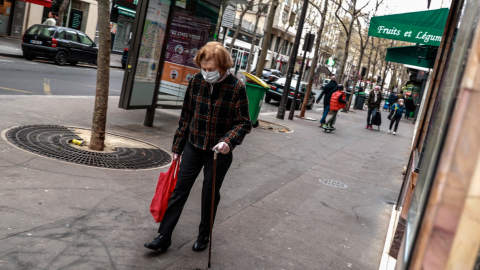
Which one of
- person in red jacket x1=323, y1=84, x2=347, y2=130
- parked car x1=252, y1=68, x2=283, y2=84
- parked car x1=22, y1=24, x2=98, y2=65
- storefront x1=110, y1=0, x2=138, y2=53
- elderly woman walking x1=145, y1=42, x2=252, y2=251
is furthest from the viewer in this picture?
storefront x1=110, y1=0, x2=138, y2=53

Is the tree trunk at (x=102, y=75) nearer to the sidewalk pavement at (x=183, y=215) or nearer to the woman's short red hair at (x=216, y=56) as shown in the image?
the sidewalk pavement at (x=183, y=215)

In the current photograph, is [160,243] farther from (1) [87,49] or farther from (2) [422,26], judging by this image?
(1) [87,49]

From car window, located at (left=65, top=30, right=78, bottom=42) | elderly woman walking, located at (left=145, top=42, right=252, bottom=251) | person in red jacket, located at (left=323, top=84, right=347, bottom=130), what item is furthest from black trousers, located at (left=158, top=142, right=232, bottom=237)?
car window, located at (left=65, top=30, right=78, bottom=42)

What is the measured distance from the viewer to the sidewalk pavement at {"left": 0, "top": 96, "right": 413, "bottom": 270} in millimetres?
3662

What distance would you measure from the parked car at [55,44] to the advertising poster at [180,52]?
36.9 feet

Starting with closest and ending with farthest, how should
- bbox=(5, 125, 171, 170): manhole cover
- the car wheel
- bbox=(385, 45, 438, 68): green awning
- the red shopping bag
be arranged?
1. the red shopping bag
2. bbox=(5, 125, 171, 170): manhole cover
3. bbox=(385, 45, 438, 68): green awning
4. the car wheel

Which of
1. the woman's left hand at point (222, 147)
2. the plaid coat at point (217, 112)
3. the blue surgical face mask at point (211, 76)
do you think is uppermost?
the blue surgical face mask at point (211, 76)

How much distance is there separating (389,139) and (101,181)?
1296 centimetres

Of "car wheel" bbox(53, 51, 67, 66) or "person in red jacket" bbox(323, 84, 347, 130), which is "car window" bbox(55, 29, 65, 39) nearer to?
"car wheel" bbox(53, 51, 67, 66)

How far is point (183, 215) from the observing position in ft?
16.0

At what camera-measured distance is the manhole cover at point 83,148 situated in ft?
19.7

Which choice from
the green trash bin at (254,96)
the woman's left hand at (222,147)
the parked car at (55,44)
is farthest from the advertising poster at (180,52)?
the parked car at (55,44)

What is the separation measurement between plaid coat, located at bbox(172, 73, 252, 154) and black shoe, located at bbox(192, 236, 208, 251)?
834mm

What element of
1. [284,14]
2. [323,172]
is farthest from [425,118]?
[284,14]
